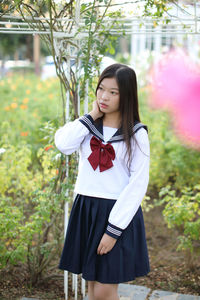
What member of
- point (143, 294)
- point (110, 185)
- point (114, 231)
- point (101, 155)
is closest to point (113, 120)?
point (101, 155)

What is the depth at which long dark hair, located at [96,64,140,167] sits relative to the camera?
1561 millimetres

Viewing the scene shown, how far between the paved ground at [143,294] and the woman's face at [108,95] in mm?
1312

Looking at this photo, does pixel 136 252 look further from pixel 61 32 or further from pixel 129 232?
pixel 61 32

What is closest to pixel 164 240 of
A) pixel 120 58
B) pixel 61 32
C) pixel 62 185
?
pixel 62 185

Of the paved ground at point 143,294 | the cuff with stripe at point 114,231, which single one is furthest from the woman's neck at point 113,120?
the paved ground at point 143,294

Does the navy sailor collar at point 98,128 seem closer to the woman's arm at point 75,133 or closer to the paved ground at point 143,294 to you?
the woman's arm at point 75,133

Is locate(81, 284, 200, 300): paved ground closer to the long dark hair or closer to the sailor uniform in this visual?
the sailor uniform

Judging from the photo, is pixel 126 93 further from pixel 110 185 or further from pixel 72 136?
pixel 110 185

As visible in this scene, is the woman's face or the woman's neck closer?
the woman's face

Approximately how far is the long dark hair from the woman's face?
18mm

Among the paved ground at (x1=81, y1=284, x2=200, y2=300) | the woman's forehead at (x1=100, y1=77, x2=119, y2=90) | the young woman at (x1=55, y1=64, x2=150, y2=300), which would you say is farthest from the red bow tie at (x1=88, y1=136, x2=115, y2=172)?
the paved ground at (x1=81, y1=284, x2=200, y2=300)

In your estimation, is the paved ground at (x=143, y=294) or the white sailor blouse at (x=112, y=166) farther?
the paved ground at (x=143, y=294)

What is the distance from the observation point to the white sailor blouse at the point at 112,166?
155 centimetres

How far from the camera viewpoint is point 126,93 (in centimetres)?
158
